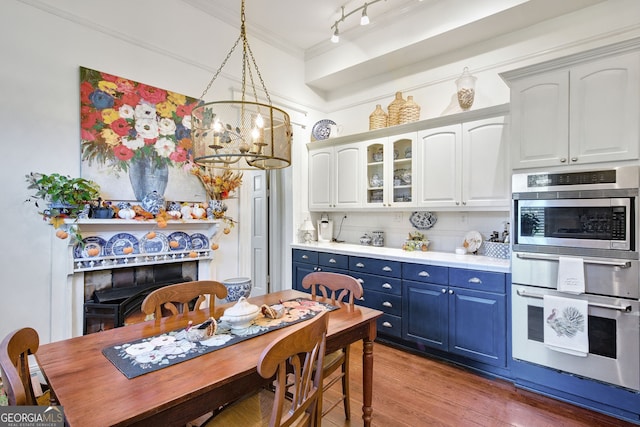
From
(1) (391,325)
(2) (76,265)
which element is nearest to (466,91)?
(1) (391,325)

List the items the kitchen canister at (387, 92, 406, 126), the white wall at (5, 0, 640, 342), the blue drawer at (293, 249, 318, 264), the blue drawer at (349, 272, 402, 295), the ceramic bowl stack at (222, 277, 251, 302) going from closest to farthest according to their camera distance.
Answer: the white wall at (5, 0, 640, 342)
the ceramic bowl stack at (222, 277, 251, 302)
the blue drawer at (349, 272, 402, 295)
the kitchen canister at (387, 92, 406, 126)
the blue drawer at (293, 249, 318, 264)

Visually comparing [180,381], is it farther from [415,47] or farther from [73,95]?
[415,47]

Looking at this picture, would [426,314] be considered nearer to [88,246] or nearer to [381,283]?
[381,283]

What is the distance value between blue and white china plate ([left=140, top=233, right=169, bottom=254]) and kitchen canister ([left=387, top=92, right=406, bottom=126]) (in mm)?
2657

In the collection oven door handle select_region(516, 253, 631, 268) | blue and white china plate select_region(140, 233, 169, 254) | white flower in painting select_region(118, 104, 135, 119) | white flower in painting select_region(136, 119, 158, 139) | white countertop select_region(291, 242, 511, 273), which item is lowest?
white countertop select_region(291, 242, 511, 273)

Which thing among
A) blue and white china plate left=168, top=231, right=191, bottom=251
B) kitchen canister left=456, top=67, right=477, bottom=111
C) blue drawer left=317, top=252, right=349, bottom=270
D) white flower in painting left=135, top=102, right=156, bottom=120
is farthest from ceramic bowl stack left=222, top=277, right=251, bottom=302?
kitchen canister left=456, top=67, right=477, bottom=111

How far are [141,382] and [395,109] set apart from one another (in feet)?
11.1

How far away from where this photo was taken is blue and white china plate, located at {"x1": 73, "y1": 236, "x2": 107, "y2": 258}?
2387 millimetres

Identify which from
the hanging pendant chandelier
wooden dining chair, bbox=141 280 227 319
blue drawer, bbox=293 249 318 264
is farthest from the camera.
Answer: blue drawer, bbox=293 249 318 264

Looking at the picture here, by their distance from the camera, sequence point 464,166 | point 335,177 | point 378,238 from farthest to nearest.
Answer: point 335,177 → point 378,238 → point 464,166

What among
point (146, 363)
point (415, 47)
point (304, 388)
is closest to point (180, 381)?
point (146, 363)

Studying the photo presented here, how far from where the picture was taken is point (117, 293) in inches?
101

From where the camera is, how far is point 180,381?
1.11m

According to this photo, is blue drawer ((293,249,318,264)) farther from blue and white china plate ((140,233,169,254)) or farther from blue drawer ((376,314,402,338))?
blue and white china plate ((140,233,169,254))
